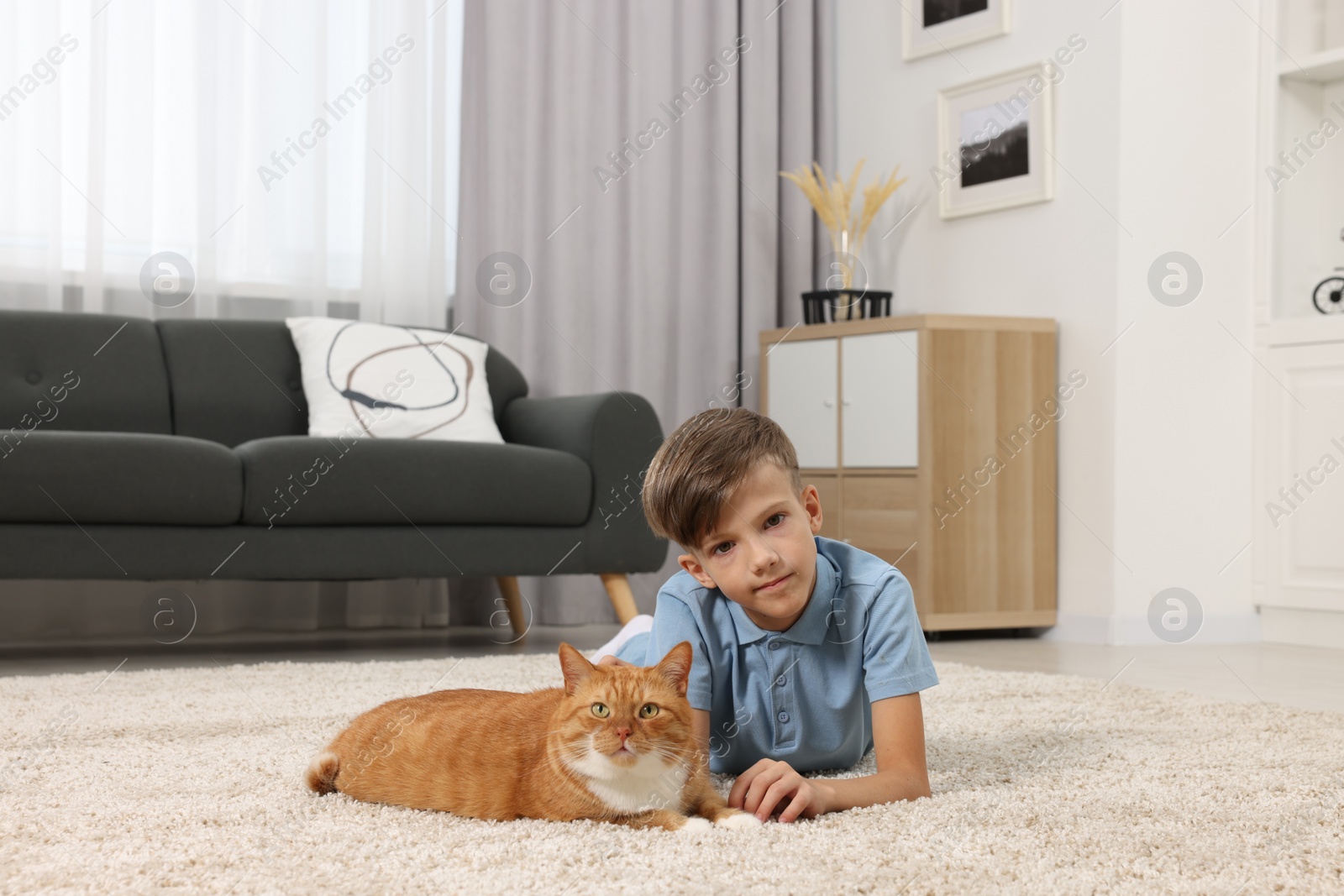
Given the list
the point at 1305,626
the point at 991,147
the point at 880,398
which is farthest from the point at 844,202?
the point at 1305,626

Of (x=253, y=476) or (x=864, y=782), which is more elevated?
(x=253, y=476)

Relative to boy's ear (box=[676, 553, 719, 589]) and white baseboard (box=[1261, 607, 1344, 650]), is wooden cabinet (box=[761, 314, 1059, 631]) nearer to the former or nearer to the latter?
white baseboard (box=[1261, 607, 1344, 650])

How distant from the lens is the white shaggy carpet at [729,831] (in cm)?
90

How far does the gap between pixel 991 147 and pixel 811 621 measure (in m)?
2.67

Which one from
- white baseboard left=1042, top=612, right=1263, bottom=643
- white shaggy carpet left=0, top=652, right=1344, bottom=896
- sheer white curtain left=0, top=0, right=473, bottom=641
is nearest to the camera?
white shaggy carpet left=0, top=652, right=1344, bottom=896

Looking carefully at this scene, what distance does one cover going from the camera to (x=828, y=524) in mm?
3439

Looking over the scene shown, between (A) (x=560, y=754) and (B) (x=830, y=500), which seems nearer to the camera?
(A) (x=560, y=754)

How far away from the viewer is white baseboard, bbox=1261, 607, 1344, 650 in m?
3.12

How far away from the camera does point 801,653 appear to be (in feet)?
4.13

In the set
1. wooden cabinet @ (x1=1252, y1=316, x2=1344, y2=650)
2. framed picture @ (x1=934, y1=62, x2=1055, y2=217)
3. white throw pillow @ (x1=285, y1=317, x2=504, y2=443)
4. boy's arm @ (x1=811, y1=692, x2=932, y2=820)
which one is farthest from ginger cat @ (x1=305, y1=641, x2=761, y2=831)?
framed picture @ (x1=934, y1=62, x2=1055, y2=217)

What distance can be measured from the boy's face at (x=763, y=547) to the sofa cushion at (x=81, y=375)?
2.16 meters

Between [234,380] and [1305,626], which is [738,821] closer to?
[234,380]

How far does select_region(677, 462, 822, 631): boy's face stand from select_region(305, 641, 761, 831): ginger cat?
0.11 m

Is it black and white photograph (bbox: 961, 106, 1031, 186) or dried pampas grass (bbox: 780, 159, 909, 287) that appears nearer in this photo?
black and white photograph (bbox: 961, 106, 1031, 186)
